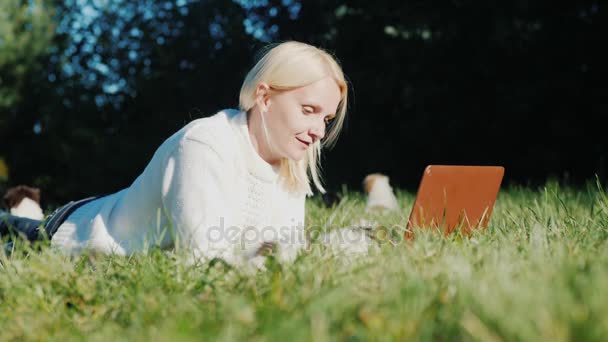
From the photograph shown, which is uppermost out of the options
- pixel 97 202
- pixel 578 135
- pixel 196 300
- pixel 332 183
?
pixel 196 300

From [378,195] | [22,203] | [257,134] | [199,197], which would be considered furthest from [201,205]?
[378,195]

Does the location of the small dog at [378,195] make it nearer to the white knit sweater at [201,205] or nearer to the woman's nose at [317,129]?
the white knit sweater at [201,205]

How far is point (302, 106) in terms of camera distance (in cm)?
260

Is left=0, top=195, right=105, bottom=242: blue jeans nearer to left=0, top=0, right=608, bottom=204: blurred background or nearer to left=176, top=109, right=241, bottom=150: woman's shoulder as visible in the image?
left=176, top=109, right=241, bottom=150: woman's shoulder

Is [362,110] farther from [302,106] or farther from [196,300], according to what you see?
[196,300]

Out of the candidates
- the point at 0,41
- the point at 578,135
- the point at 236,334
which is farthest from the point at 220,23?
the point at 236,334

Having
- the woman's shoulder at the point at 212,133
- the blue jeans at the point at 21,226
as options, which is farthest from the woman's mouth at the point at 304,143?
the blue jeans at the point at 21,226

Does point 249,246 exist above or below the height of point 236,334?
below

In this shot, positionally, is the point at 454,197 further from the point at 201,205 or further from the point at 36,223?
the point at 36,223

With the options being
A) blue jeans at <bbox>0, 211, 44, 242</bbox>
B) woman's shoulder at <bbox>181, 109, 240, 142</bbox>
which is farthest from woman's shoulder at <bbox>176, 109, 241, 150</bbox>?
blue jeans at <bbox>0, 211, 44, 242</bbox>

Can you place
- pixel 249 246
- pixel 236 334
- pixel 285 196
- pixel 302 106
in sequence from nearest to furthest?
pixel 236 334 → pixel 249 246 → pixel 302 106 → pixel 285 196

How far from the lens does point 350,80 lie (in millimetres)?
11367

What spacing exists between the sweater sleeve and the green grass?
25 centimetres

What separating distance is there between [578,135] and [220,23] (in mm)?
8643
